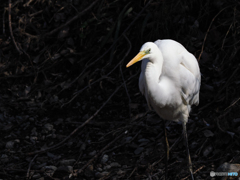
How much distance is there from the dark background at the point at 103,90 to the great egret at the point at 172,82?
0.38 m

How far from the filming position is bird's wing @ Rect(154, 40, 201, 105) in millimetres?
2488

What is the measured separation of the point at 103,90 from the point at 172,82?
1.29 metres

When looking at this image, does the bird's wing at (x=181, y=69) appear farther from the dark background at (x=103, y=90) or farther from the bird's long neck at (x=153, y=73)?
the dark background at (x=103, y=90)

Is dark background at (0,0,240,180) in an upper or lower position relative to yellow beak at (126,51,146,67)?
lower

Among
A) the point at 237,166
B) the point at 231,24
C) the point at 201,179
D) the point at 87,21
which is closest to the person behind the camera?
the point at 237,166

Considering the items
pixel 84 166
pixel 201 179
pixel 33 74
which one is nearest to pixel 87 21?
pixel 33 74

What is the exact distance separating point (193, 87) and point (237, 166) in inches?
26.1

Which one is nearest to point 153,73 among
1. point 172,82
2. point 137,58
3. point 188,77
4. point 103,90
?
point 137,58

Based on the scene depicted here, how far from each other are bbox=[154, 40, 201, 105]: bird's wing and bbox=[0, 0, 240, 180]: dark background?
1.32 ft

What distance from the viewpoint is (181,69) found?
2.54m

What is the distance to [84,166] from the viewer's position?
2711mm

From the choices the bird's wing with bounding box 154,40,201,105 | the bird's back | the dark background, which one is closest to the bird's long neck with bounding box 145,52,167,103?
the bird's back

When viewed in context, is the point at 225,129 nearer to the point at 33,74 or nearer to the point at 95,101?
the point at 95,101

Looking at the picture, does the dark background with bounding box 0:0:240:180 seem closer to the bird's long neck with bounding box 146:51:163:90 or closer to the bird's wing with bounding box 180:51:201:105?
the bird's wing with bounding box 180:51:201:105
